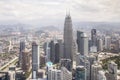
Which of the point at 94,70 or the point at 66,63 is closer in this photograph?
the point at 94,70

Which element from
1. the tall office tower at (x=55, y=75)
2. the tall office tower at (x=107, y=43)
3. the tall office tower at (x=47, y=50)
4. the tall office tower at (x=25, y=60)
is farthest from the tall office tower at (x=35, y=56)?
the tall office tower at (x=107, y=43)

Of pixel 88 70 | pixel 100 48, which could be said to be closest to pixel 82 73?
pixel 88 70

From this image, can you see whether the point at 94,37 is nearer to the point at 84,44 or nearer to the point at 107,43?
the point at 107,43

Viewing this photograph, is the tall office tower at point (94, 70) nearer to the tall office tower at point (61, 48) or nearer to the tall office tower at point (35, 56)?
the tall office tower at point (35, 56)

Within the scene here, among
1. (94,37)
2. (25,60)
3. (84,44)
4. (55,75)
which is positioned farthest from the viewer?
(94,37)

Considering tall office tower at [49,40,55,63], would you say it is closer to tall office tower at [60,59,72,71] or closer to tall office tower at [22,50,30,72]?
tall office tower at [60,59,72,71]

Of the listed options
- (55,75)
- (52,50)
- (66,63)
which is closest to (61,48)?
(52,50)

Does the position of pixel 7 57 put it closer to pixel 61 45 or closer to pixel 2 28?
pixel 2 28

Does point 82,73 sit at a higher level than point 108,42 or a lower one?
lower

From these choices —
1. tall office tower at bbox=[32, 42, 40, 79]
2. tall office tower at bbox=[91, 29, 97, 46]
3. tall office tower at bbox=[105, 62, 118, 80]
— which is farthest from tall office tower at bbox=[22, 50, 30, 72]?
tall office tower at bbox=[91, 29, 97, 46]

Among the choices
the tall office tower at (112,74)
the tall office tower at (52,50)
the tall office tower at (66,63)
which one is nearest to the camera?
the tall office tower at (112,74)

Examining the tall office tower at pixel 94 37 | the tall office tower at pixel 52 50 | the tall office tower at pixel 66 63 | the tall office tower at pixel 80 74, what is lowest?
the tall office tower at pixel 80 74
